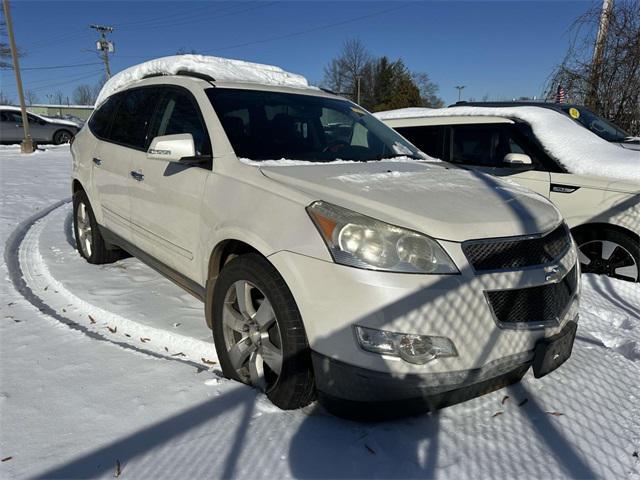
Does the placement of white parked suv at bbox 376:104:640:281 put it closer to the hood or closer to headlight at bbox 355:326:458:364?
the hood

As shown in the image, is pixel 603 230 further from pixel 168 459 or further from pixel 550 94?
pixel 550 94

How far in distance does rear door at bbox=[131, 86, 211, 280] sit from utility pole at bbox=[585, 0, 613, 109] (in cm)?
1087

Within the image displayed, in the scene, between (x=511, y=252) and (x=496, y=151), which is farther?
(x=496, y=151)

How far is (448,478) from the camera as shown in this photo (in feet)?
6.03

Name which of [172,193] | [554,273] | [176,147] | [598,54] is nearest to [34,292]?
[172,193]

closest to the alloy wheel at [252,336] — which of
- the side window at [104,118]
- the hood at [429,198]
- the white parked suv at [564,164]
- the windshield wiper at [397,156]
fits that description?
the hood at [429,198]

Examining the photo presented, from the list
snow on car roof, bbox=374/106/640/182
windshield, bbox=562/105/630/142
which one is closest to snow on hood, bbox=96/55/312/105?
snow on car roof, bbox=374/106/640/182

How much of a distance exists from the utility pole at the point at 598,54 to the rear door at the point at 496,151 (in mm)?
7826

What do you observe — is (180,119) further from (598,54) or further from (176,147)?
(598,54)

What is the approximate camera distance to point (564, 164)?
14.3 ft

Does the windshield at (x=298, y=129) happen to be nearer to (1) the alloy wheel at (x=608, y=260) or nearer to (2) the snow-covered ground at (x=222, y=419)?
(2) the snow-covered ground at (x=222, y=419)

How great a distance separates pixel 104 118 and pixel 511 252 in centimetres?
396

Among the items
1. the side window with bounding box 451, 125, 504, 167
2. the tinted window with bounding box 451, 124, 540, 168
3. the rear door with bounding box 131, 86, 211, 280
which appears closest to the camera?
the rear door with bounding box 131, 86, 211, 280

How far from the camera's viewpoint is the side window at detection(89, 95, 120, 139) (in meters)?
4.24
